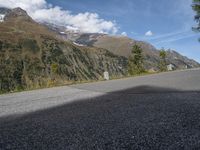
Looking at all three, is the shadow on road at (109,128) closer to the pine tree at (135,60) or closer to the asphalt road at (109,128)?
the asphalt road at (109,128)

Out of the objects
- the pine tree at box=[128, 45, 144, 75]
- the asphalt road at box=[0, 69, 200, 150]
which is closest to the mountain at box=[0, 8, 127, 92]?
the pine tree at box=[128, 45, 144, 75]

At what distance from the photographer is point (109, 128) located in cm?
364

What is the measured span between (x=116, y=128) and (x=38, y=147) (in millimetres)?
1177

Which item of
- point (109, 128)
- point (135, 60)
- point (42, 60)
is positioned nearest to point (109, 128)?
point (109, 128)

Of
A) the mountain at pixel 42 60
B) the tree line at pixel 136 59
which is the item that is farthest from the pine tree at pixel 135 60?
the mountain at pixel 42 60

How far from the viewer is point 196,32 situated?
27.8m

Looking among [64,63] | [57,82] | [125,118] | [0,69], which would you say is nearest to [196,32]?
[57,82]

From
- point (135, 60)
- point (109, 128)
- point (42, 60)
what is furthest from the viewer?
point (42, 60)

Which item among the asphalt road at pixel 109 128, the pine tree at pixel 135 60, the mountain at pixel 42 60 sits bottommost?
the asphalt road at pixel 109 128

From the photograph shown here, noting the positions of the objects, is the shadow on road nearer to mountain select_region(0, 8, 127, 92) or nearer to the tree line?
the tree line

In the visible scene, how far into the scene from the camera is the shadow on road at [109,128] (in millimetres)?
2951

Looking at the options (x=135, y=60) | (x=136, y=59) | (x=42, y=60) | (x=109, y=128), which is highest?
(x=42, y=60)

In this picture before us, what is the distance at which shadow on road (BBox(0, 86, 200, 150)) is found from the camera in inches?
116

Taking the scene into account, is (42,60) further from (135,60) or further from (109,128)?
(109,128)
